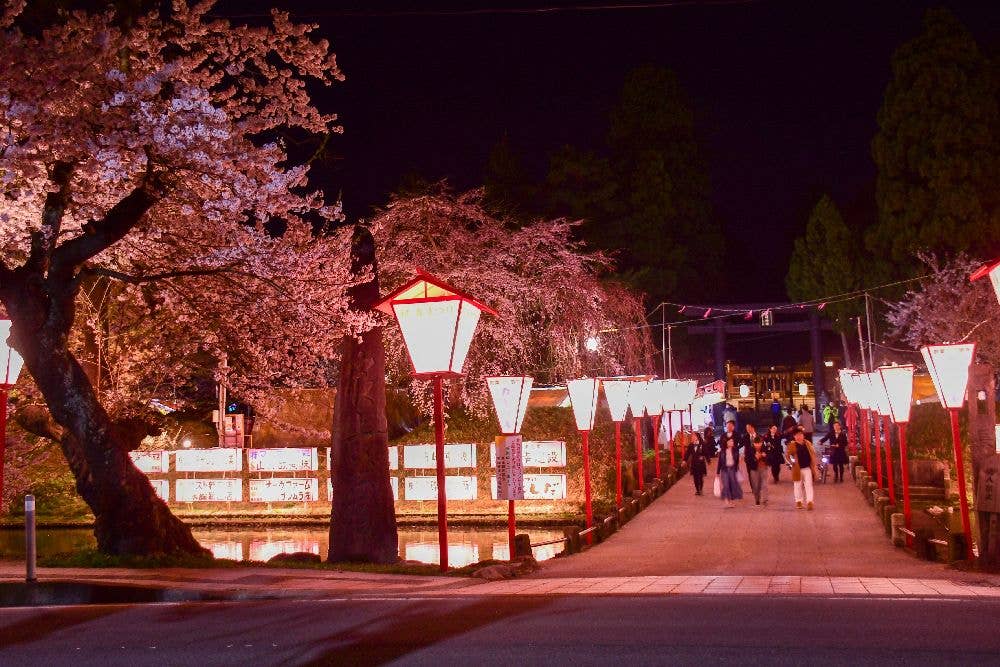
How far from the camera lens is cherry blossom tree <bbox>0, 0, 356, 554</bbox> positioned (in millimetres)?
12648

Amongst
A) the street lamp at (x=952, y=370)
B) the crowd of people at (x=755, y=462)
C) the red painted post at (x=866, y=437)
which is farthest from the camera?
the red painted post at (x=866, y=437)

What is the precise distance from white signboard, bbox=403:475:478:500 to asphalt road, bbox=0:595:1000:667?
1695cm

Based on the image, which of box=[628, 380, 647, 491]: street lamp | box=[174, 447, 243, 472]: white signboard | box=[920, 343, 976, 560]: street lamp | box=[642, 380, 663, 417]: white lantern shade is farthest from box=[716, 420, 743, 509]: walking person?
box=[174, 447, 243, 472]: white signboard

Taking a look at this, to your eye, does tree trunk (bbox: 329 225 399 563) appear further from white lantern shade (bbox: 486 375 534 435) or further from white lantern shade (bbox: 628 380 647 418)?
white lantern shade (bbox: 628 380 647 418)

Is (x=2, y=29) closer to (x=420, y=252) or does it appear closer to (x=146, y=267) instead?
(x=146, y=267)

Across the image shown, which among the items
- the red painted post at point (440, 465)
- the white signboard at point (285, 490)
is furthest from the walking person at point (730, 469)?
the red painted post at point (440, 465)

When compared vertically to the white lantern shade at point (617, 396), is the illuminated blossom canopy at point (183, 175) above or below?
above

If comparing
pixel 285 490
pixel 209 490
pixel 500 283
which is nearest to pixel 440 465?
pixel 500 283

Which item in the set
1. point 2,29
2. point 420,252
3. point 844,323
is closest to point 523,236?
point 420,252

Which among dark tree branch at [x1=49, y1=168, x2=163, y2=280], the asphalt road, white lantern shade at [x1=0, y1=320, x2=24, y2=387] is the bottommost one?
the asphalt road

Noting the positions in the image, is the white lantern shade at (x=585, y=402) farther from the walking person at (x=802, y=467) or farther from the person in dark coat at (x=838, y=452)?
the person in dark coat at (x=838, y=452)

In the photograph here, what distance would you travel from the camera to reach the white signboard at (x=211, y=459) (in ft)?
94.8

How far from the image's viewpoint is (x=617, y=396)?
82.2ft

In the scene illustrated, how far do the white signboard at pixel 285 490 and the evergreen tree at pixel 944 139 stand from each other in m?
25.3
